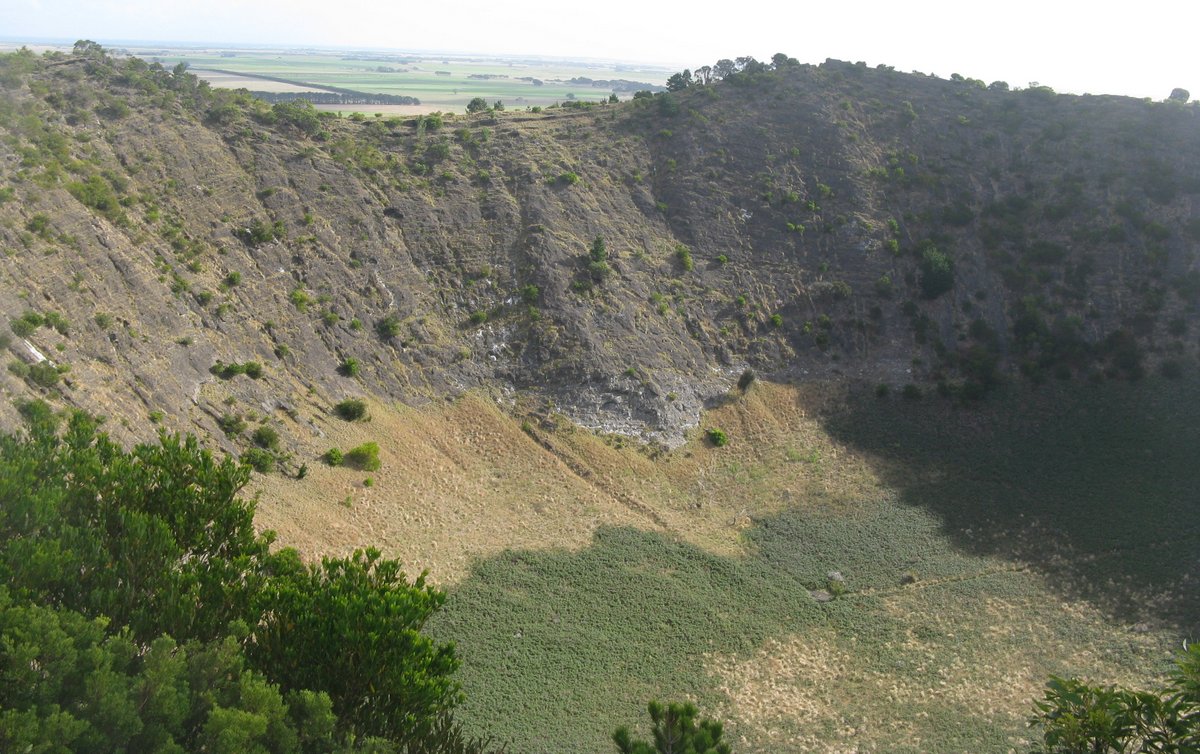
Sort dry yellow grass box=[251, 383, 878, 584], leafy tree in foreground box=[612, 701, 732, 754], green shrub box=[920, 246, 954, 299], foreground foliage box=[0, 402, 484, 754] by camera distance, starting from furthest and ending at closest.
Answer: green shrub box=[920, 246, 954, 299] → dry yellow grass box=[251, 383, 878, 584] → leafy tree in foreground box=[612, 701, 732, 754] → foreground foliage box=[0, 402, 484, 754]

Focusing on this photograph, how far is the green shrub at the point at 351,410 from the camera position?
133ft

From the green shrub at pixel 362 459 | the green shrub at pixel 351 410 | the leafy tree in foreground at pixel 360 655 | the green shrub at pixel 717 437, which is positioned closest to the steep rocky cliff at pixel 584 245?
the green shrub at pixel 351 410

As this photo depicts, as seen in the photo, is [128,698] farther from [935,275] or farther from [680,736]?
[935,275]

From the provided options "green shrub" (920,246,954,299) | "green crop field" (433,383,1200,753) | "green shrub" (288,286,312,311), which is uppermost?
"green shrub" (920,246,954,299)

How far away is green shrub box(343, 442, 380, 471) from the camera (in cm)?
3788

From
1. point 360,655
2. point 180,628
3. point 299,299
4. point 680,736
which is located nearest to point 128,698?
point 180,628

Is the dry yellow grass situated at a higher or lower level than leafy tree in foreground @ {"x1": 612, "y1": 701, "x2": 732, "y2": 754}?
lower

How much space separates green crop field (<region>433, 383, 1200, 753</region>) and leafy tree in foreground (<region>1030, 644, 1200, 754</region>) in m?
9.46

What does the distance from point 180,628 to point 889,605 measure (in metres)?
28.7

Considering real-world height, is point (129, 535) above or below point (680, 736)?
above

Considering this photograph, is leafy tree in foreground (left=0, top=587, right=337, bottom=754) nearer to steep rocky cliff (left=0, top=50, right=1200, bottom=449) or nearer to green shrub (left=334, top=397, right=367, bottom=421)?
steep rocky cliff (left=0, top=50, right=1200, bottom=449)

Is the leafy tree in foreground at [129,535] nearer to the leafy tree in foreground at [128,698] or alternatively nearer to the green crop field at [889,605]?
the leafy tree in foreground at [128,698]

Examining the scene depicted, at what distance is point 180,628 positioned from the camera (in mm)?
17391

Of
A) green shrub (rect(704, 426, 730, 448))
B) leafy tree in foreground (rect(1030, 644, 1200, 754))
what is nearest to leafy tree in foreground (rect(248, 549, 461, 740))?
leafy tree in foreground (rect(1030, 644, 1200, 754))
